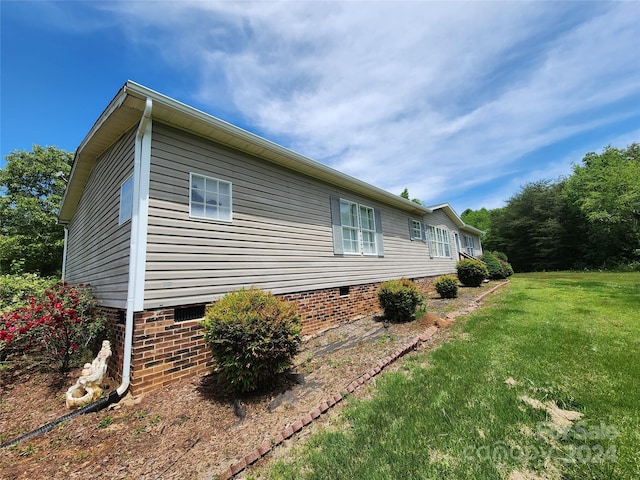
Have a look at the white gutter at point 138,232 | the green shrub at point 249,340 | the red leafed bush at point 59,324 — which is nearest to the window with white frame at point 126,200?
the white gutter at point 138,232

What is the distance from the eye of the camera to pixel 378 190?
882 centimetres

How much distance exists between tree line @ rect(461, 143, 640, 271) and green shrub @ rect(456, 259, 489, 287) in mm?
13247

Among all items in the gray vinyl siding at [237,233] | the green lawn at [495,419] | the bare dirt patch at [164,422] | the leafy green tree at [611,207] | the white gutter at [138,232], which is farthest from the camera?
the leafy green tree at [611,207]

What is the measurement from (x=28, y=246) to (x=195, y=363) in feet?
59.6

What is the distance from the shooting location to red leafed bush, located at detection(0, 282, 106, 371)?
425 cm

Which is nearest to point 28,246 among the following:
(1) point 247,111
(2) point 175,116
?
(1) point 247,111

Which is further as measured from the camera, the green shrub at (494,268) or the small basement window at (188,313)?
the green shrub at (494,268)

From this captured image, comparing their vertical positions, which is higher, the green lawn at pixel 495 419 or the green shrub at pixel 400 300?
the green shrub at pixel 400 300

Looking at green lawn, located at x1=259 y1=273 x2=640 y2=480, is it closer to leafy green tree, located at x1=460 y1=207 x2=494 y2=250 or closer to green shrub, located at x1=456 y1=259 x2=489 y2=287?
green shrub, located at x1=456 y1=259 x2=489 y2=287

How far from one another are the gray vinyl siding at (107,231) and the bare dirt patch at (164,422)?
1.48 meters

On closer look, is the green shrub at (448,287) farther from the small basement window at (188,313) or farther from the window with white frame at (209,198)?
the small basement window at (188,313)

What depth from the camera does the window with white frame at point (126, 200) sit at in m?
4.38

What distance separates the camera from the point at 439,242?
14.4 m

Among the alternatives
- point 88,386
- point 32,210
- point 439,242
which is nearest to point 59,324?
point 88,386
